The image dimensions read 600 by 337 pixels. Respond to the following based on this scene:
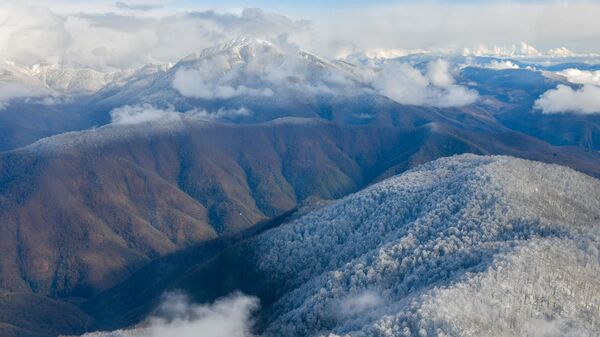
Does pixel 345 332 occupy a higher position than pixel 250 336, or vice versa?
pixel 345 332

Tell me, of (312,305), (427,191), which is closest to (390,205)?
(427,191)

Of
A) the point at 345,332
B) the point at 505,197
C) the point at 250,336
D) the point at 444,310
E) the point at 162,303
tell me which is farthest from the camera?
the point at 162,303

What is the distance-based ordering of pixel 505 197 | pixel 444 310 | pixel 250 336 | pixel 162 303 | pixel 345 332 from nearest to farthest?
pixel 444 310, pixel 345 332, pixel 250 336, pixel 505 197, pixel 162 303

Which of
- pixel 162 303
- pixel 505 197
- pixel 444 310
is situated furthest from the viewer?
pixel 162 303

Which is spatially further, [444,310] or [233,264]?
[233,264]

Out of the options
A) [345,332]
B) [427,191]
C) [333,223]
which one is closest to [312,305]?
[345,332]

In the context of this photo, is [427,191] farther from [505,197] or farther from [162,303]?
[162,303]

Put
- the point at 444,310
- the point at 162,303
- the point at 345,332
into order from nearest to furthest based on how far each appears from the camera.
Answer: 1. the point at 444,310
2. the point at 345,332
3. the point at 162,303

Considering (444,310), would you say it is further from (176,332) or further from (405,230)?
(176,332)

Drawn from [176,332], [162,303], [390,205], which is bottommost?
[162,303]
